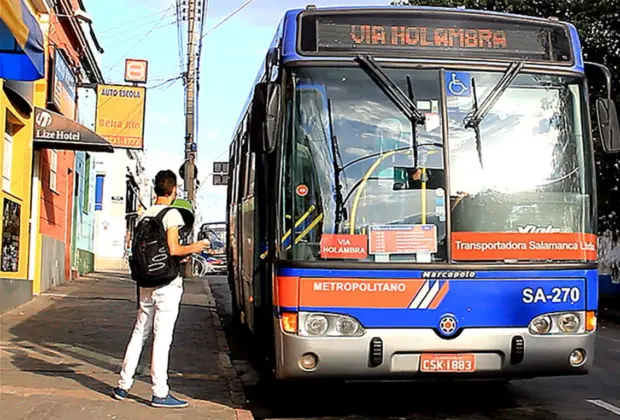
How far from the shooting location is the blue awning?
727 centimetres

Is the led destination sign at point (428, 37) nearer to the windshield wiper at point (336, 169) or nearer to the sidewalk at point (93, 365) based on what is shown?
the windshield wiper at point (336, 169)

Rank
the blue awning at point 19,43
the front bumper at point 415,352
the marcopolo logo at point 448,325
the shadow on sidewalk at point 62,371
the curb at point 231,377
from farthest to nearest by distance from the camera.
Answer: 1. the shadow on sidewalk at point 62,371
2. the blue awning at point 19,43
3. the curb at point 231,377
4. the marcopolo logo at point 448,325
5. the front bumper at point 415,352

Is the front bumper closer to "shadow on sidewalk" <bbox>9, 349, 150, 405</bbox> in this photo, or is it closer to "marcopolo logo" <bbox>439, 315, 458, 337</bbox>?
"marcopolo logo" <bbox>439, 315, 458, 337</bbox>

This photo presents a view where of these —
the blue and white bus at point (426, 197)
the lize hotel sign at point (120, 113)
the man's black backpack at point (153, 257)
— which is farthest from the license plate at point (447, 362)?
the lize hotel sign at point (120, 113)

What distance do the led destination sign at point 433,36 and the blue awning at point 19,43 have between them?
264 centimetres

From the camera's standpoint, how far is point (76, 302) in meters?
Result: 15.9

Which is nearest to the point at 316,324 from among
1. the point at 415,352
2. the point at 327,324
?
the point at 327,324

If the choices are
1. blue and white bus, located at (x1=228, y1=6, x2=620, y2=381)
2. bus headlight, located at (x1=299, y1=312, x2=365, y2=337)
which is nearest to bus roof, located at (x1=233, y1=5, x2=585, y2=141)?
blue and white bus, located at (x1=228, y1=6, x2=620, y2=381)

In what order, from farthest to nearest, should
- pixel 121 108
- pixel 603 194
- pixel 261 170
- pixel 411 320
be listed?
pixel 121 108 → pixel 603 194 → pixel 261 170 → pixel 411 320

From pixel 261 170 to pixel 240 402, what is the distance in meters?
2.16

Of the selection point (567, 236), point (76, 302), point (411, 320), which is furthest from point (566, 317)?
point (76, 302)

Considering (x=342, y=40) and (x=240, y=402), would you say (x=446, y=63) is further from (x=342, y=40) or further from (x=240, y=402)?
(x=240, y=402)

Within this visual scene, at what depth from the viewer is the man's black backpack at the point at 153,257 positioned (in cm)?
696

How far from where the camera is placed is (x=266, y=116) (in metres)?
6.33
